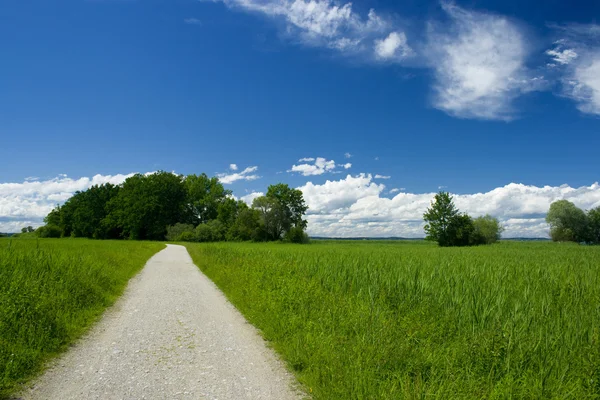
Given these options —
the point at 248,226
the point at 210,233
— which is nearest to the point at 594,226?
the point at 248,226

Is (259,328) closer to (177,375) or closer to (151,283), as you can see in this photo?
(177,375)

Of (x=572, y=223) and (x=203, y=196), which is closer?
(x=572, y=223)

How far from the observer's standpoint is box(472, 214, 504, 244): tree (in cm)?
7775

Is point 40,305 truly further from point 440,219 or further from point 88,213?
point 88,213

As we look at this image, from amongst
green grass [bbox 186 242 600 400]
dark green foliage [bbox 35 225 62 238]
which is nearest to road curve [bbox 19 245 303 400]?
green grass [bbox 186 242 600 400]

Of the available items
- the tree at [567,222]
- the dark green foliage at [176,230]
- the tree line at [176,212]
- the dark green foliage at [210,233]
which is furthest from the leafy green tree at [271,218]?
the tree at [567,222]

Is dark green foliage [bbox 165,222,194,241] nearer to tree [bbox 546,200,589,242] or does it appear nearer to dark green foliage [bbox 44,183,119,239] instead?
dark green foliage [bbox 44,183,119,239]

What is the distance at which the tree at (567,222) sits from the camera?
88125 millimetres

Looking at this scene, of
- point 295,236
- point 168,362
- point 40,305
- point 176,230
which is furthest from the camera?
point 176,230

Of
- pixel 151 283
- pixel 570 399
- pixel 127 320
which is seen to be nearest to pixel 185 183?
pixel 151 283

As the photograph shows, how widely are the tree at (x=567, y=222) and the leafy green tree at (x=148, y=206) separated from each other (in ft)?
310

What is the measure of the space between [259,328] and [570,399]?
583cm

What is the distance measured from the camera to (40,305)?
7621 mm

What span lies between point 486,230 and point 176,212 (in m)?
77.5
